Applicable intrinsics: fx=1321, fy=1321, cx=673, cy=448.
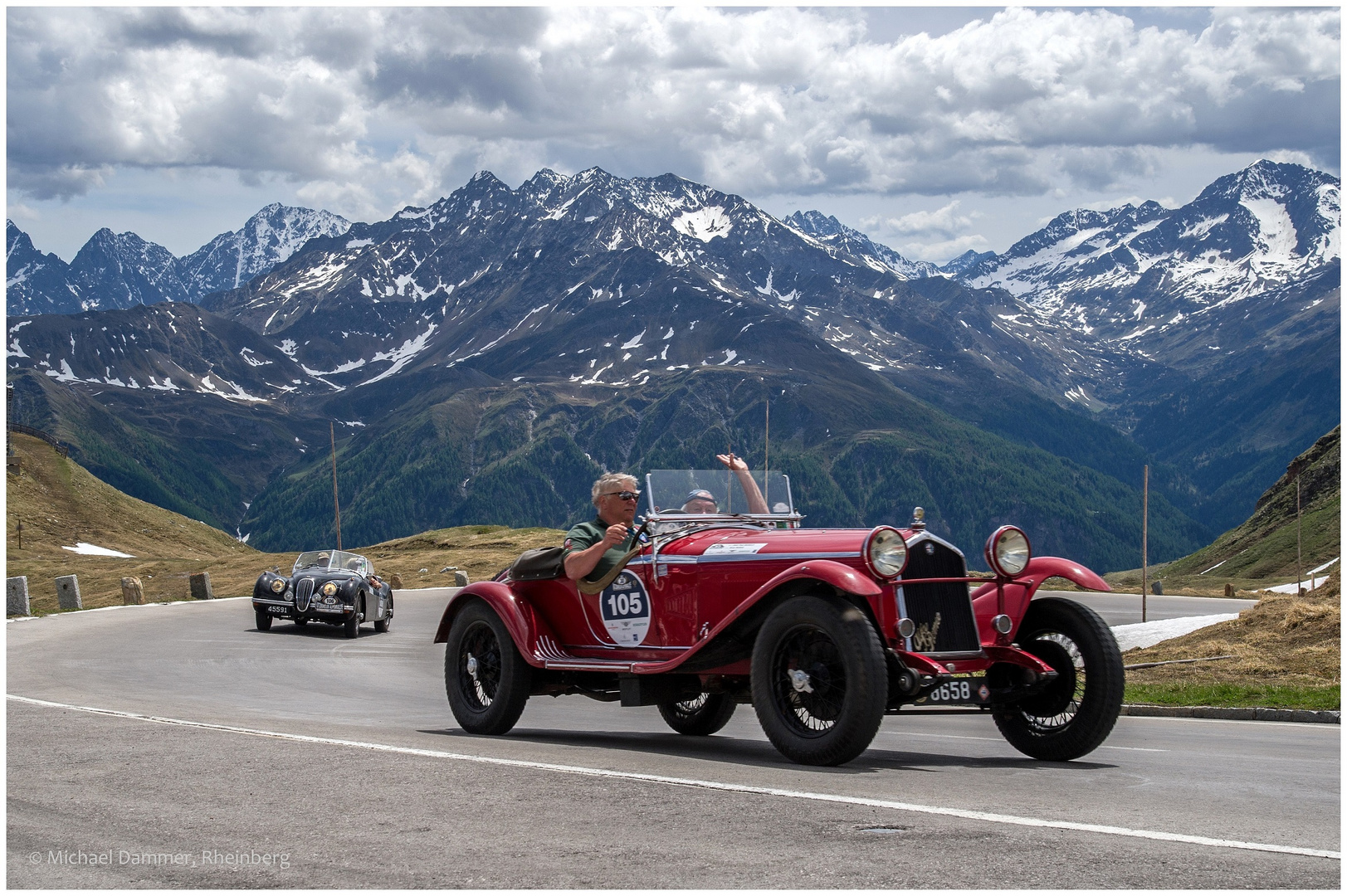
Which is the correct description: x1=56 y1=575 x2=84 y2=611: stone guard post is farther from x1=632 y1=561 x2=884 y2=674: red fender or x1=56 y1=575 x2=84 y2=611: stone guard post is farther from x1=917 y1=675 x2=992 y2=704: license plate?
x1=917 y1=675 x2=992 y2=704: license plate

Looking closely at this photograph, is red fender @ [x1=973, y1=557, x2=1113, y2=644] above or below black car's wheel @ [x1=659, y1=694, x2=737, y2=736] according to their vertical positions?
above

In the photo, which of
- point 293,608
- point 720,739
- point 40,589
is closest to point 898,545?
point 720,739

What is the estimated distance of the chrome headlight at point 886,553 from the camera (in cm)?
897

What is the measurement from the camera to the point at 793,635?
9.05m

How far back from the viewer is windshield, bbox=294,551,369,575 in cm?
3119

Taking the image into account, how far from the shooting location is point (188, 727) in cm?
1084

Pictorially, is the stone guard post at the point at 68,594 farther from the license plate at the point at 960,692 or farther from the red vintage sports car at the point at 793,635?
the license plate at the point at 960,692

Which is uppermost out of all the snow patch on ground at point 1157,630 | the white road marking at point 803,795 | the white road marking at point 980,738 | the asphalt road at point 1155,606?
the white road marking at point 803,795

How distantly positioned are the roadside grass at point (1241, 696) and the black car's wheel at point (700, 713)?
20.5ft

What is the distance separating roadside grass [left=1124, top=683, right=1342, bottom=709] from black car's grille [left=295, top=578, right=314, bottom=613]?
18998 millimetres

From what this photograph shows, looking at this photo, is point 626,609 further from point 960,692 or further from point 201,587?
point 201,587

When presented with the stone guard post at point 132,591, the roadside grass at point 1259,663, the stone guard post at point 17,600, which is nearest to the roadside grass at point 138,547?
the stone guard post at point 17,600

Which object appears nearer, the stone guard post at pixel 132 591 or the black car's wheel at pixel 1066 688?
the black car's wheel at pixel 1066 688

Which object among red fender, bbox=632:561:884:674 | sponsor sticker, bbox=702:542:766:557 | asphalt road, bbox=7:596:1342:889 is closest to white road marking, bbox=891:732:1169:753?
asphalt road, bbox=7:596:1342:889
